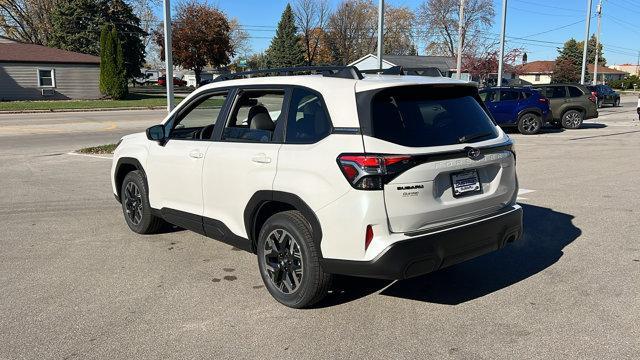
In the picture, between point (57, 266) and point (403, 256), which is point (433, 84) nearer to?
point (403, 256)

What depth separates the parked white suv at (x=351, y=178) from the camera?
3627mm

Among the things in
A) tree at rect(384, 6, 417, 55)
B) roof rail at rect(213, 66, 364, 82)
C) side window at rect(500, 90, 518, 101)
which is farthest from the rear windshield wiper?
tree at rect(384, 6, 417, 55)

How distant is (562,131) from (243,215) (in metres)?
18.3

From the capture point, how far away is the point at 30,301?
4336 mm

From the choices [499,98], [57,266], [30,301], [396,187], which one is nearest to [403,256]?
[396,187]

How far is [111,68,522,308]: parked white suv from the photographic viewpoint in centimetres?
363

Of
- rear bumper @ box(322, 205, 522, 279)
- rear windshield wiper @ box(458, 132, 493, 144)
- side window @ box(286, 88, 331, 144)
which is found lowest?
rear bumper @ box(322, 205, 522, 279)

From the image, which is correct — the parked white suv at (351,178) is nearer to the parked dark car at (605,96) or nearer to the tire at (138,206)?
the tire at (138,206)

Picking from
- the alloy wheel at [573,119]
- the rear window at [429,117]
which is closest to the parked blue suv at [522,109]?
the alloy wheel at [573,119]

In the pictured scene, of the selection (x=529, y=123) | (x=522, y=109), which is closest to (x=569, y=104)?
(x=529, y=123)

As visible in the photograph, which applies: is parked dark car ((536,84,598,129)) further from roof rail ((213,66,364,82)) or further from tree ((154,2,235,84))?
tree ((154,2,235,84))

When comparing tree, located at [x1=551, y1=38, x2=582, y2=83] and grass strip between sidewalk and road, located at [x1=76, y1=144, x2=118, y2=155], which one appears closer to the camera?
grass strip between sidewalk and road, located at [x1=76, y1=144, x2=118, y2=155]

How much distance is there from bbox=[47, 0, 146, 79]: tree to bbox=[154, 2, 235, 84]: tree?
8.43 metres

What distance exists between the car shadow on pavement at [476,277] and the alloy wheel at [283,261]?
328 mm
